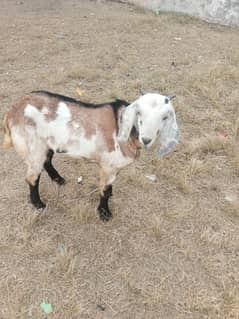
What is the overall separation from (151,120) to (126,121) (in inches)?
8.4

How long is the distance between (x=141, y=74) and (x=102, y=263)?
305cm

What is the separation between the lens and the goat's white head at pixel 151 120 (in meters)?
2.34

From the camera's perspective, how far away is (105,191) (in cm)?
296

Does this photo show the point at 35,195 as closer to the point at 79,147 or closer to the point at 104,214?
the point at 104,214

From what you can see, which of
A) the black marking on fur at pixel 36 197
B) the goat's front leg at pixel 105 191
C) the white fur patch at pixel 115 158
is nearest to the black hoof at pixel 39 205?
the black marking on fur at pixel 36 197

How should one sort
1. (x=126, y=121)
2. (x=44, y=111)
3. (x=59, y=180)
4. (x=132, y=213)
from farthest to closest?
(x=59, y=180) < (x=132, y=213) < (x=44, y=111) < (x=126, y=121)

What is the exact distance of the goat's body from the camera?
2627mm

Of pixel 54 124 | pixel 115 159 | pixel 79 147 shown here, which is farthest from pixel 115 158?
pixel 54 124

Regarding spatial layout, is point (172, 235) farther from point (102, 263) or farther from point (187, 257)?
point (102, 263)

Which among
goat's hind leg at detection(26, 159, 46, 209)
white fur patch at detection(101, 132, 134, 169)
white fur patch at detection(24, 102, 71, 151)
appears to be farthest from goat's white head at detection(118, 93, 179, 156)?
goat's hind leg at detection(26, 159, 46, 209)

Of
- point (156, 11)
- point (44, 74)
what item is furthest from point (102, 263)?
point (156, 11)

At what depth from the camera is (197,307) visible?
2.58m

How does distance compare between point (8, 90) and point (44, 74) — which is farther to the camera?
point (44, 74)

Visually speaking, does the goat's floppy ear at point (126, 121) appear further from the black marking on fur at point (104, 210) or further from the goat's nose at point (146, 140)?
the black marking on fur at point (104, 210)
